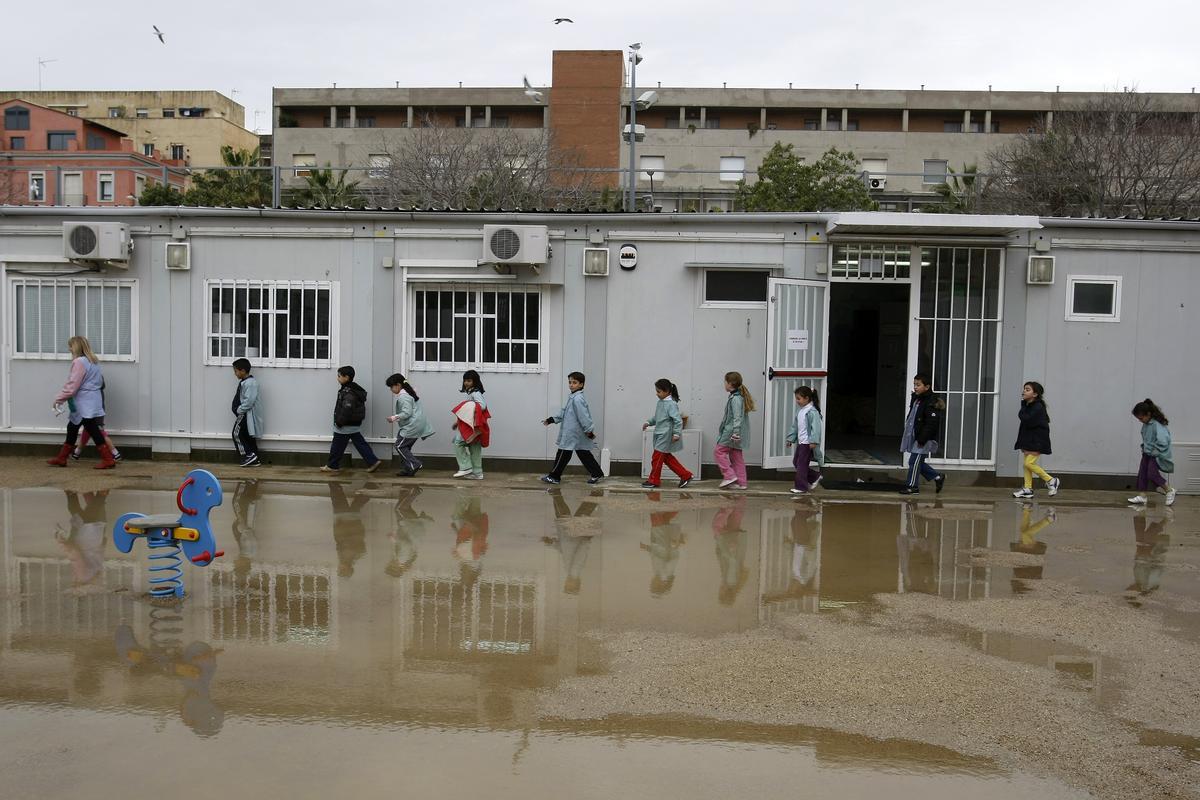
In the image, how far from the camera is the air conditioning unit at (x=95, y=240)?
13719 mm

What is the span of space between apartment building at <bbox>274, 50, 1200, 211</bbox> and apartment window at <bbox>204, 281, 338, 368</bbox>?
42992mm

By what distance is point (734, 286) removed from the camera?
13609 millimetres

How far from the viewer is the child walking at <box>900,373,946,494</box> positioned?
12.4 metres

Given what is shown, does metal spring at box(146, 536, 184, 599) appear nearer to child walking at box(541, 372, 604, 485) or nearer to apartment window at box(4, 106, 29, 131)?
child walking at box(541, 372, 604, 485)

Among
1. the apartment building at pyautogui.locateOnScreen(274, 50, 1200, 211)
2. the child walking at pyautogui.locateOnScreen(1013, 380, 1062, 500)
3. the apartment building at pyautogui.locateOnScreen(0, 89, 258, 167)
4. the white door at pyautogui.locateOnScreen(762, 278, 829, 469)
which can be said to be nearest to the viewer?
the child walking at pyautogui.locateOnScreen(1013, 380, 1062, 500)

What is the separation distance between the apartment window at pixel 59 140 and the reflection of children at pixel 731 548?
68658mm

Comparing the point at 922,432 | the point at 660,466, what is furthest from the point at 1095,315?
the point at 660,466

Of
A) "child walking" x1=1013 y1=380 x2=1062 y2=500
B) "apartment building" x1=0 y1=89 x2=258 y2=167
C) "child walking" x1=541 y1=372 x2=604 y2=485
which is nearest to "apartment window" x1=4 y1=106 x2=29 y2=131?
"apartment building" x1=0 y1=89 x2=258 y2=167

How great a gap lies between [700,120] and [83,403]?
52.0m

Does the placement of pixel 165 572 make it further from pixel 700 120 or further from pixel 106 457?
pixel 700 120

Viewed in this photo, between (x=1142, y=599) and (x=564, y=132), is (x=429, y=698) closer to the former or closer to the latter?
(x=1142, y=599)

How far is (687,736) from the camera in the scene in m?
5.12

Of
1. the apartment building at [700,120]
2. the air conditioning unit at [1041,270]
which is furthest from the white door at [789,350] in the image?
the apartment building at [700,120]

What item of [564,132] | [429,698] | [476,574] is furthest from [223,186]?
[429,698]
